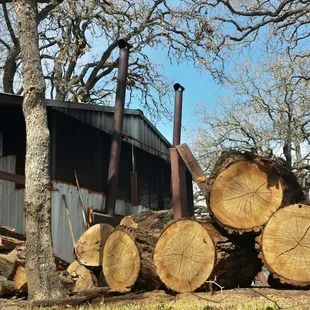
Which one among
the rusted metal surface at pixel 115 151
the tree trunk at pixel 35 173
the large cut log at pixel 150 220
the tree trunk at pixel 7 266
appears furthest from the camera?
the rusted metal surface at pixel 115 151

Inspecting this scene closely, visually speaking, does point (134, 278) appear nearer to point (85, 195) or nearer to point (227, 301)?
point (227, 301)

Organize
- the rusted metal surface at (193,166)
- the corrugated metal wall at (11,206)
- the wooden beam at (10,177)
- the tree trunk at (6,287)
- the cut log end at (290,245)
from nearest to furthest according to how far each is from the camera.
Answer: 1. the cut log end at (290,245)
2. the tree trunk at (6,287)
3. the rusted metal surface at (193,166)
4. the wooden beam at (10,177)
5. the corrugated metal wall at (11,206)

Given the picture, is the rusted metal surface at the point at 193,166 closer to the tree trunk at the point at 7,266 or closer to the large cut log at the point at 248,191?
the large cut log at the point at 248,191

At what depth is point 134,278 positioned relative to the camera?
25.3ft

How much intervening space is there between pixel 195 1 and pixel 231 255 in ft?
37.8

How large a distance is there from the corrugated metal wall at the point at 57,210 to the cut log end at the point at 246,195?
19.9 ft

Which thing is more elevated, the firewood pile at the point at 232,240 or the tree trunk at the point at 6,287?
the firewood pile at the point at 232,240

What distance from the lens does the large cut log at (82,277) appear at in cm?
900

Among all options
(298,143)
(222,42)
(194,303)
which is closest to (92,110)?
(222,42)

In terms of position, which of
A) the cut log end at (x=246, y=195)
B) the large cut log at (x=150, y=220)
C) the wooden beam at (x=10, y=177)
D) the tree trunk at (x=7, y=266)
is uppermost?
the wooden beam at (x=10, y=177)

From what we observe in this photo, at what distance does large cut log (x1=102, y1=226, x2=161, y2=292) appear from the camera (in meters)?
7.73

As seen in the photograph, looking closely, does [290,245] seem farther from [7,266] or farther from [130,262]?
[7,266]

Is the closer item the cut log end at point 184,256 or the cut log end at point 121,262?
the cut log end at point 184,256

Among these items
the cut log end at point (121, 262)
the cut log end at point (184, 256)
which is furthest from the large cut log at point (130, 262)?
the cut log end at point (184, 256)
